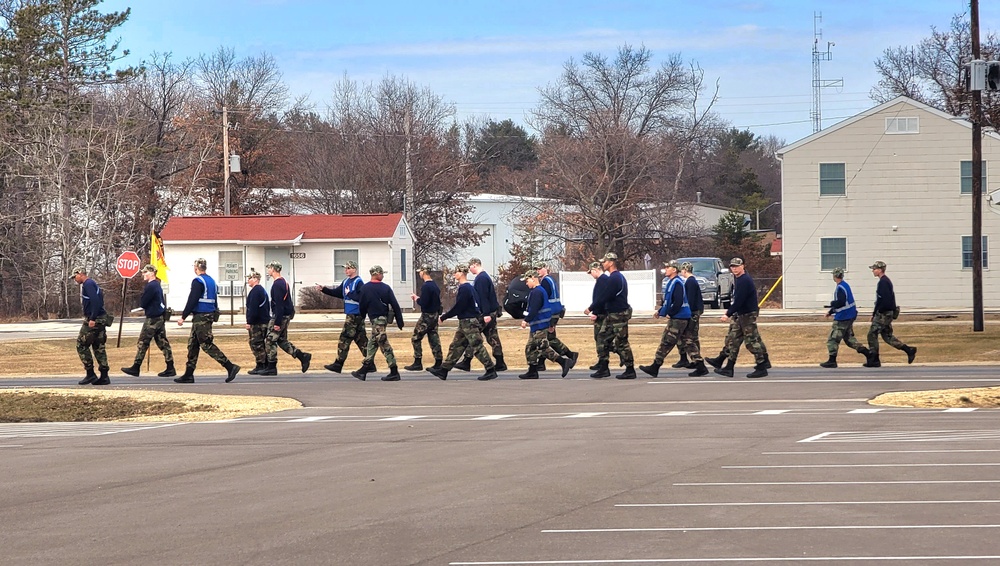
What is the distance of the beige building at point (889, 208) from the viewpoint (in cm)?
4450

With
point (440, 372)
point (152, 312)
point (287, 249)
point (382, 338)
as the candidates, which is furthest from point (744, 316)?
point (287, 249)

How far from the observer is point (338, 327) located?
3800 centimetres

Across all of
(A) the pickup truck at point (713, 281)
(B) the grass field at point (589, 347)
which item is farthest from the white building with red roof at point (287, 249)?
(B) the grass field at point (589, 347)

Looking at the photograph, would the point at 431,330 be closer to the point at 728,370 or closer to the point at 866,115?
the point at 728,370

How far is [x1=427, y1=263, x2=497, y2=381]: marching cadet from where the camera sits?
20.9m

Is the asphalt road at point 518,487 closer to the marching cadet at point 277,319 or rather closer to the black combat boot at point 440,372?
the black combat boot at point 440,372

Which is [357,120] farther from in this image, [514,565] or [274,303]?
[514,565]

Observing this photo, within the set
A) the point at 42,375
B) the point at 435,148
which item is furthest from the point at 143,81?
the point at 42,375

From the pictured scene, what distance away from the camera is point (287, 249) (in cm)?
5034

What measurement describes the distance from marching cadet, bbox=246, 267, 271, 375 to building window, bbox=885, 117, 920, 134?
96.2 feet

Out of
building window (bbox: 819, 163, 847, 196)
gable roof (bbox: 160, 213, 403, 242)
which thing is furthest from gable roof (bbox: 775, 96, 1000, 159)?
gable roof (bbox: 160, 213, 403, 242)

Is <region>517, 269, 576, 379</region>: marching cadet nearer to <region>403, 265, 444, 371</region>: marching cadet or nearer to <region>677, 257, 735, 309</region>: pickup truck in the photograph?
<region>403, 265, 444, 371</region>: marching cadet

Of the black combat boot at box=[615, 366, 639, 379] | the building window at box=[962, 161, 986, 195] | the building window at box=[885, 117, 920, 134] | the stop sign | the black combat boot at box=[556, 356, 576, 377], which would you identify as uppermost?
the building window at box=[885, 117, 920, 134]

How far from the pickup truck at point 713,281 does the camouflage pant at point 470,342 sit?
86.3ft
